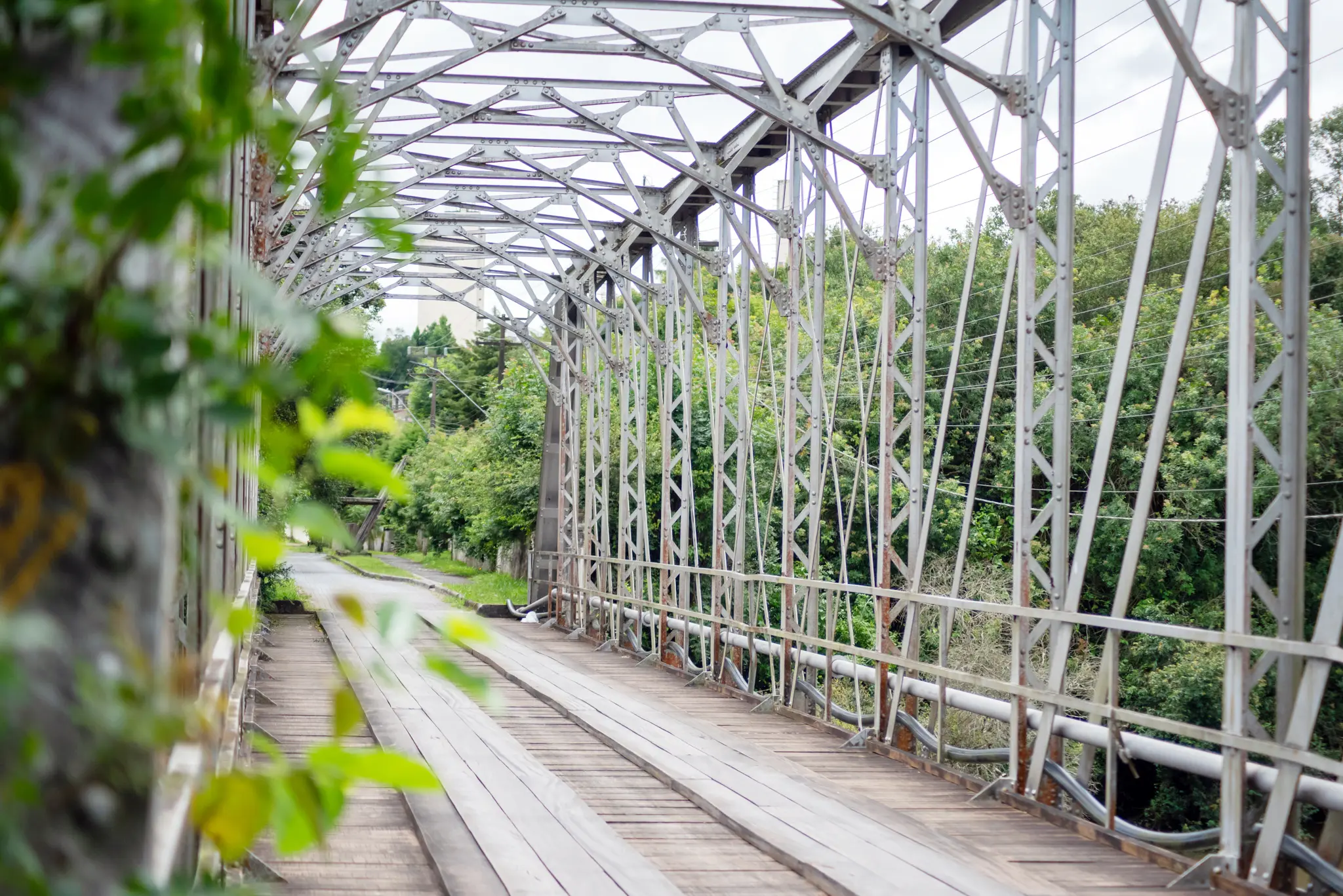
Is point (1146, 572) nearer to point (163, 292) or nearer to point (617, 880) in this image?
point (617, 880)

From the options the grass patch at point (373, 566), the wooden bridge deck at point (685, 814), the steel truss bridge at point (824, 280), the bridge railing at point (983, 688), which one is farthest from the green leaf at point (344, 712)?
the grass patch at point (373, 566)

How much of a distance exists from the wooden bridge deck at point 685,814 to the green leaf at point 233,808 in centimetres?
167

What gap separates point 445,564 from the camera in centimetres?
4628

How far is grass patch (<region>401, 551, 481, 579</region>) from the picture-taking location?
135 ft

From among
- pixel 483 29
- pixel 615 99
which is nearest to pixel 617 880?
pixel 483 29

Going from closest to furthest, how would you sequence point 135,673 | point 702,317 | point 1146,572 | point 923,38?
point 135,673 → point 923,38 → point 702,317 → point 1146,572

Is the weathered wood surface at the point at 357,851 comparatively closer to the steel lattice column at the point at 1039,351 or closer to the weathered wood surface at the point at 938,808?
the weathered wood surface at the point at 938,808

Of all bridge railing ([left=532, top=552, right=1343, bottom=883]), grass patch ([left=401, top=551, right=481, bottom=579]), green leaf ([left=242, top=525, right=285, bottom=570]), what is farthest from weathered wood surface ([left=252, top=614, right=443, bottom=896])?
grass patch ([left=401, top=551, right=481, bottom=579])

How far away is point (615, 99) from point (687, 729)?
550 centimetres

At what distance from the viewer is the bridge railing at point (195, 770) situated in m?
1.01

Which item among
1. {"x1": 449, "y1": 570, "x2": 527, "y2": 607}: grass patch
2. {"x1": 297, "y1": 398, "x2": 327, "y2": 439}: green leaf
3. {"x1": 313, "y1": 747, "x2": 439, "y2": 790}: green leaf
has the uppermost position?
{"x1": 297, "y1": 398, "x2": 327, "y2": 439}: green leaf

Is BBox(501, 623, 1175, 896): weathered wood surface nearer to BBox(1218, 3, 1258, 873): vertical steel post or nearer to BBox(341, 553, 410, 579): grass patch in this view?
BBox(1218, 3, 1258, 873): vertical steel post

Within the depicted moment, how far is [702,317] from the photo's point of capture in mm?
12438

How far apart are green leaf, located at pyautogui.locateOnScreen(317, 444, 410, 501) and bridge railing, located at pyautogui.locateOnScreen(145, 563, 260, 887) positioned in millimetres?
127
